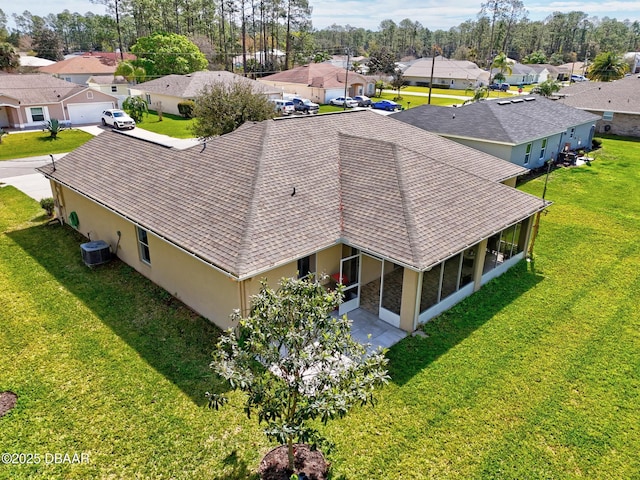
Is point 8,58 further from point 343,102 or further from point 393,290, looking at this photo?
point 393,290

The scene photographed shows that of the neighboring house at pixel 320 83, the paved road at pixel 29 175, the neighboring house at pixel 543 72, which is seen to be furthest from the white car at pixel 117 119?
the neighboring house at pixel 543 72

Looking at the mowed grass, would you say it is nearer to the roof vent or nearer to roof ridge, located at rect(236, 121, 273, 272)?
the roof vent

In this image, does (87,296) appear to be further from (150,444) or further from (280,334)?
(280,334)

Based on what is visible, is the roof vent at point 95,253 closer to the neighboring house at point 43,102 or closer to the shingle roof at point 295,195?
the shingle roof at point 295,195

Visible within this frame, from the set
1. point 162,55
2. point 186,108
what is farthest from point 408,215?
point 162,55

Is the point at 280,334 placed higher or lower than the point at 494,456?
higher

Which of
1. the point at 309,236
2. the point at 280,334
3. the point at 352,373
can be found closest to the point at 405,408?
the point at 352,373
